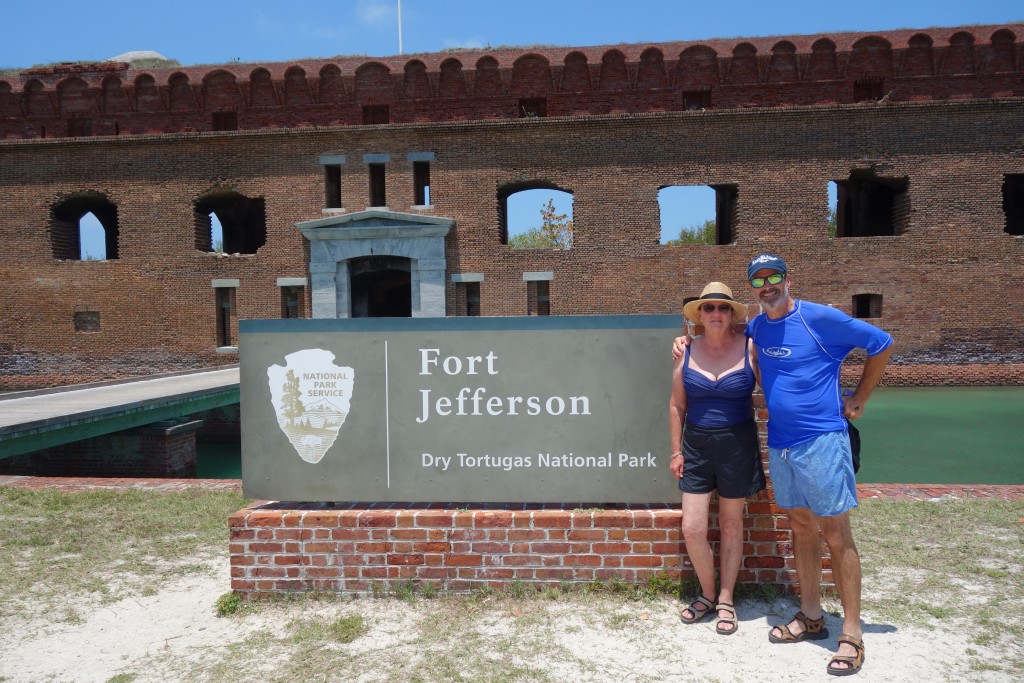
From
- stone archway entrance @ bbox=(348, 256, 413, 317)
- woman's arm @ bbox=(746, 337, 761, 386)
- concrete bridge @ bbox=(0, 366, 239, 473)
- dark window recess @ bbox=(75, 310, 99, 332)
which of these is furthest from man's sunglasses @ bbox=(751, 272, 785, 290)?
dark window recess @ bbox=(75, 310, 99, 332)

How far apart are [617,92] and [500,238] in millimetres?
5219

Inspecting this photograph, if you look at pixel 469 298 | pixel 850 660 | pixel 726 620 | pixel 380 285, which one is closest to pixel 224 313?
pixel 380 285

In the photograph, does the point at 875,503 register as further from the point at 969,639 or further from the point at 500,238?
the point at 500,238

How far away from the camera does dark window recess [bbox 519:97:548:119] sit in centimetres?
1788

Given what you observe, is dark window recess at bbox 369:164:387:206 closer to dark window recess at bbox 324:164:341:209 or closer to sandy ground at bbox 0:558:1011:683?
dark window recess at bbox 324:164:341:209

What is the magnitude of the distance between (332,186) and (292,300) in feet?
11.3

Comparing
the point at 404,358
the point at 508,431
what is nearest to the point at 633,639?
the point at 508,431

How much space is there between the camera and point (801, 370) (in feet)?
9.16

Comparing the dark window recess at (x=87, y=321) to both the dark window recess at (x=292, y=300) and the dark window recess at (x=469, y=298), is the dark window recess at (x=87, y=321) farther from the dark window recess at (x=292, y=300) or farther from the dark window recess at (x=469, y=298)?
the dark window recess at (x=469, y=298)

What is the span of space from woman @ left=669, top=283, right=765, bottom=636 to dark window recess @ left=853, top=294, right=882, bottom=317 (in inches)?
631

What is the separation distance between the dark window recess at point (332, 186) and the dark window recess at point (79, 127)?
768cm

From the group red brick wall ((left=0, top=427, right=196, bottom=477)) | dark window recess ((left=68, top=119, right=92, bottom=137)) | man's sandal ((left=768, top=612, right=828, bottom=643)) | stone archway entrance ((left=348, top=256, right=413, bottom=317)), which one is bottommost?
red brick wall ((left=0, top=427, right=196, bottom=477))

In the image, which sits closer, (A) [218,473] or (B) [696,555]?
(B) [696,555]

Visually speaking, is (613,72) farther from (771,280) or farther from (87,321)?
(87,321)
